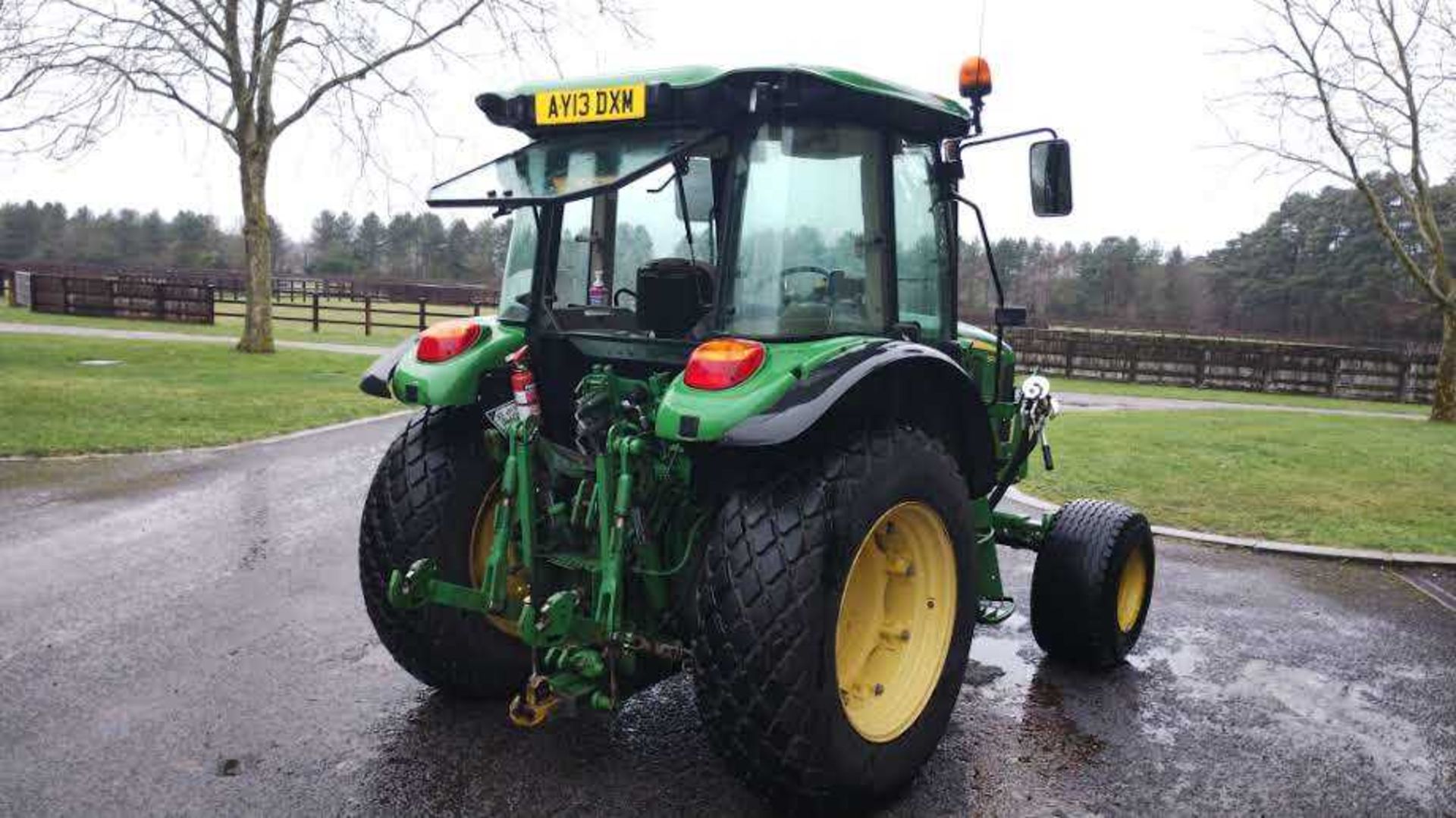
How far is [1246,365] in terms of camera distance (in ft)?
92.4

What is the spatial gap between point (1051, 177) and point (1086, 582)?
1.84m

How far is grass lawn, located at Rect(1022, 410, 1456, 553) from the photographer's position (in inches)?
325

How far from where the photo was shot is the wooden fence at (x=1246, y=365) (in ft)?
91.4

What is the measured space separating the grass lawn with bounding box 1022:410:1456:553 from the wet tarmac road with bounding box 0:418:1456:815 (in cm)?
189

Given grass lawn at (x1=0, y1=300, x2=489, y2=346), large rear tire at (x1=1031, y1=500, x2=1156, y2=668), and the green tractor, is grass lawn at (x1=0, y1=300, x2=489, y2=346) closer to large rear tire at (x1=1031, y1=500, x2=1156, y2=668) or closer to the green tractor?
the green tractor

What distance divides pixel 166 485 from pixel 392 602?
5.74m

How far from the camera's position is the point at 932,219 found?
13.9ft

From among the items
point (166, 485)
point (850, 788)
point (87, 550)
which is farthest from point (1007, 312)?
point (166, 485)

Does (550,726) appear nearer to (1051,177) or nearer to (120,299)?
(1051,177)

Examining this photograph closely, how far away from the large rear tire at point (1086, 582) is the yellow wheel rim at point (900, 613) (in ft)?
4.37

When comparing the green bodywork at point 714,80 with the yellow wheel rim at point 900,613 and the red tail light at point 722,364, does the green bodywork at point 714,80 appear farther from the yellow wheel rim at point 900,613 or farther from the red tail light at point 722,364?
the yellow wheel rim at point 900,613

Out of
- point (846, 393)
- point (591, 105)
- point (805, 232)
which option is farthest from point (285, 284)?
point (846, 393)

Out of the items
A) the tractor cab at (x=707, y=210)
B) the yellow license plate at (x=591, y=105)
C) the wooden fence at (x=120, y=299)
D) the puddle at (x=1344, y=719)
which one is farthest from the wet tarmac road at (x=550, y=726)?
the wooden fence at (x=120, y=299)

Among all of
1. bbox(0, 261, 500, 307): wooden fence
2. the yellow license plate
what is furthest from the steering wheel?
bbox(0, 261, 500, 307): wooden fence
